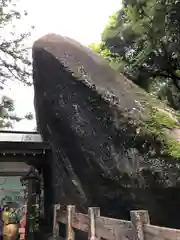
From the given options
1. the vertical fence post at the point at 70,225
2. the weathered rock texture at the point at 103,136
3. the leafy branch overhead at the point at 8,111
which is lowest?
the vertical fence post at the point at 70,225

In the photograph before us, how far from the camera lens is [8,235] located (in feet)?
26.9

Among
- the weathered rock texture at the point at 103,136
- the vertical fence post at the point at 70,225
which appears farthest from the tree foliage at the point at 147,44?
the vertical fence post at the point at 70,225

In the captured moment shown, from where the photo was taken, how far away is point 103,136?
5.58m

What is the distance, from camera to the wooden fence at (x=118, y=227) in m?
2.67

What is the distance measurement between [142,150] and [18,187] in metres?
6.83

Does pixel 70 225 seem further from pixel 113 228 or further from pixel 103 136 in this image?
pixel 113 228

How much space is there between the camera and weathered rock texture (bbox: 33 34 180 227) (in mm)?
4746

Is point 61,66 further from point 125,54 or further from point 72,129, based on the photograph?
point 125,54

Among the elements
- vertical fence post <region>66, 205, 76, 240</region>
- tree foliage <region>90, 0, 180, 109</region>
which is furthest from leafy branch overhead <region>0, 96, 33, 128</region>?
vertical fence post <region>66, 205, 76, 240</region>

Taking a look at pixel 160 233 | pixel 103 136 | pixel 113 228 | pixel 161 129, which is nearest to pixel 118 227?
pixel 113 228

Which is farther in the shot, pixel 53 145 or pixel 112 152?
pixel 53 145

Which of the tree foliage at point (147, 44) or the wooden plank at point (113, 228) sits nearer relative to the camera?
the wooden plank at point (113, 228)

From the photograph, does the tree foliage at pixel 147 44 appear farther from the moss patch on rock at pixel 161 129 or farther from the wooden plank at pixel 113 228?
the wooden plank at pixel 113 228

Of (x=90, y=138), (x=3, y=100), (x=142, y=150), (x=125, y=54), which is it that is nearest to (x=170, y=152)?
(x=142, y=150)
